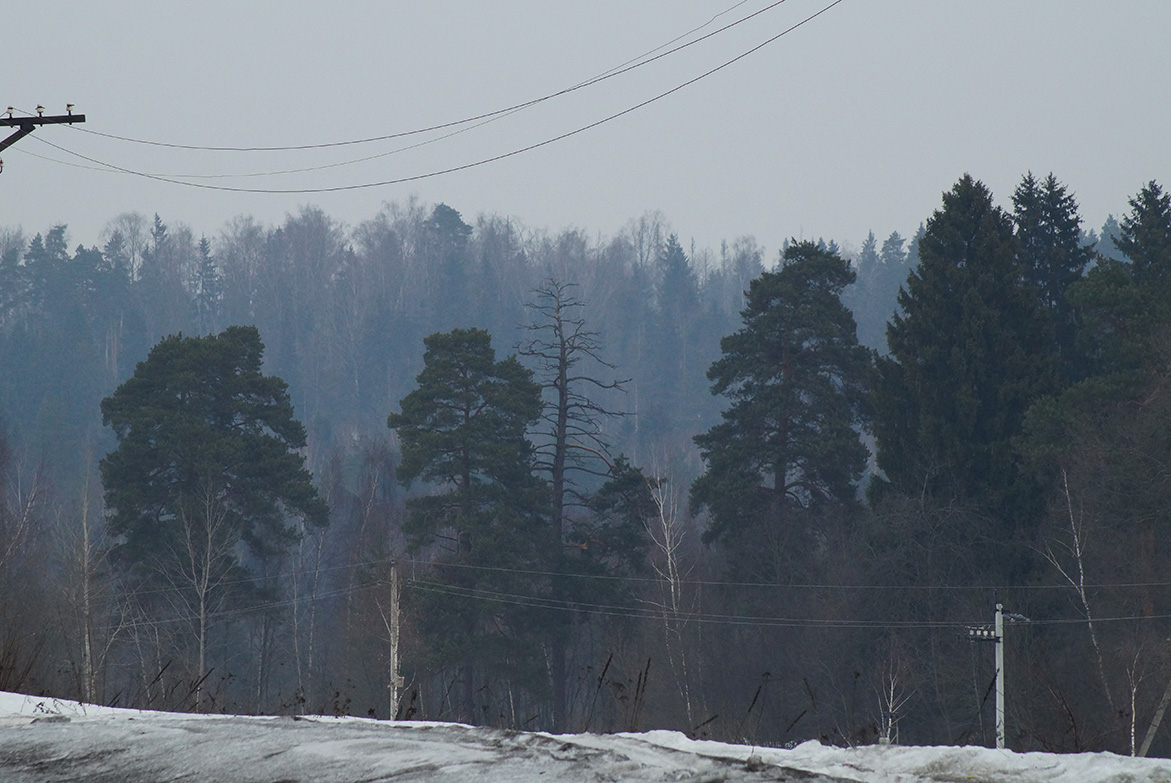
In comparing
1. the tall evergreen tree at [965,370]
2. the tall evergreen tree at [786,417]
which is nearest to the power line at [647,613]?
the tall evergreen tree at [786,417]

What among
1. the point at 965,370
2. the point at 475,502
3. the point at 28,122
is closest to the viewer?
the point at 28,122

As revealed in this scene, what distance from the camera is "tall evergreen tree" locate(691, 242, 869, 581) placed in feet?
127

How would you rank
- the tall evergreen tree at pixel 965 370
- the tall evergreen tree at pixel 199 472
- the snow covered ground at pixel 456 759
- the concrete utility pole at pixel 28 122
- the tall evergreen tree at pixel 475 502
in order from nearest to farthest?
the snow covered ground at pixel 456 759 → the concrete utility pole at pixel 28 122 → the tall evergreen tree at pixel 965 370 → the tall evergreen tree at pixel 475 502 → the tall evergreen tree at pixel 199 472

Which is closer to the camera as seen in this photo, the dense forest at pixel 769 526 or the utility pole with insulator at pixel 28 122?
the utility pole with insulator at pixel 28 122

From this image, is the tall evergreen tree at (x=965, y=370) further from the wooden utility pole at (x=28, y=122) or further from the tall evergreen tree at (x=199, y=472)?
the wooden utility pole at (x=28, y=122)

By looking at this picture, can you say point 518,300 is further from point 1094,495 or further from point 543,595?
point 1094,495

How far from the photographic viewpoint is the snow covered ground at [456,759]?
18.3 feet

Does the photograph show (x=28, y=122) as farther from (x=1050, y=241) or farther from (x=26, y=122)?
(x=1050, y=241)

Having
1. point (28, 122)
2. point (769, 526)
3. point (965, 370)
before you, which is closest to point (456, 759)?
point (28, 122)

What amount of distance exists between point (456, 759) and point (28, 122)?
12.5m

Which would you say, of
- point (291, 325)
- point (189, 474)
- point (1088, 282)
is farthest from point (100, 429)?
point (1088, 282)

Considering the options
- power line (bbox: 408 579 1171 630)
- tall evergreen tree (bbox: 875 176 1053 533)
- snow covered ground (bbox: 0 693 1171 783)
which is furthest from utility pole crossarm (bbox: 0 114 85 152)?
tall evergreen tree (bbox: 875 176 1053 533)

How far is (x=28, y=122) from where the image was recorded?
15484mm

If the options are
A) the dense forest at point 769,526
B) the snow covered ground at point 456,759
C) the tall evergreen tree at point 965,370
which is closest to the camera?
the snow covered ground at point 456,759
